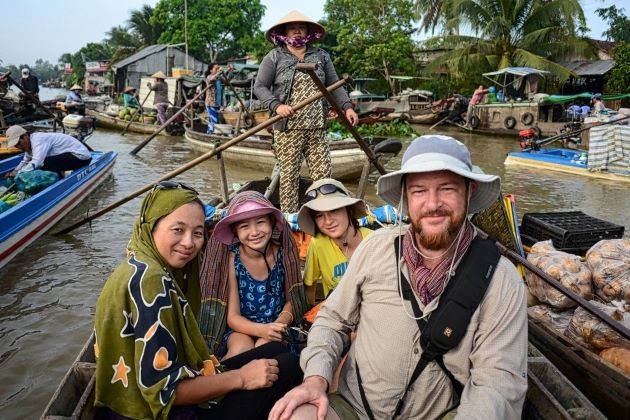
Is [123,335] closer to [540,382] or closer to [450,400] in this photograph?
[450,400]

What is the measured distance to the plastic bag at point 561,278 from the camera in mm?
3354

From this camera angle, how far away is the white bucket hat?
63.6 inches

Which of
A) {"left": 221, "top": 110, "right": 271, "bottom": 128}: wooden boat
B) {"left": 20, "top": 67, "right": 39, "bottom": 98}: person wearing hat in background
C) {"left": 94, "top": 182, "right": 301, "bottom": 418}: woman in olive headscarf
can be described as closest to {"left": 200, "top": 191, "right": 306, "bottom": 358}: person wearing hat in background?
{"left": 94, "top": 182, "right": 301, "bottom": 418}: woman in olive headscarf

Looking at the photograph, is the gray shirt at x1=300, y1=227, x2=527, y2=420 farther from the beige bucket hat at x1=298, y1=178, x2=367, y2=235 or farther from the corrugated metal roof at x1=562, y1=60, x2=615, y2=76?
the corrugated metal roof at x1=562, y1=60, x2=615, y2=76

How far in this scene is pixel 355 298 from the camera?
1.91 metres

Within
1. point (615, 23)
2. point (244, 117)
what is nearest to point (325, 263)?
point (244, 117)

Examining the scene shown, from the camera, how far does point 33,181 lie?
6566 millimetres

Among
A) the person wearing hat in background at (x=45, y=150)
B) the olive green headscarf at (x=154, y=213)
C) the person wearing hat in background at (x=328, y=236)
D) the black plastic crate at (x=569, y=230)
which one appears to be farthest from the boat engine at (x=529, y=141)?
the olive green headscarf at (x=154, y=213)

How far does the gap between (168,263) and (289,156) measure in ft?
9.92

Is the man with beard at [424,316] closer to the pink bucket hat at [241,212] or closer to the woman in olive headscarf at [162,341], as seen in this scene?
the woman in olive headscarf at [162,341]

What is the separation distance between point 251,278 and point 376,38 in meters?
25.2

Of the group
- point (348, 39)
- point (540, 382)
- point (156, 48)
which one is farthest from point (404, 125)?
point (156, 48)

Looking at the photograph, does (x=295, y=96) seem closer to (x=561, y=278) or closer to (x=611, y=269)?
(x=561, y=278)

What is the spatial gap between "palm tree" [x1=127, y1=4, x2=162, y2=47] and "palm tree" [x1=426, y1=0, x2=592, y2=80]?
26.8 meters
